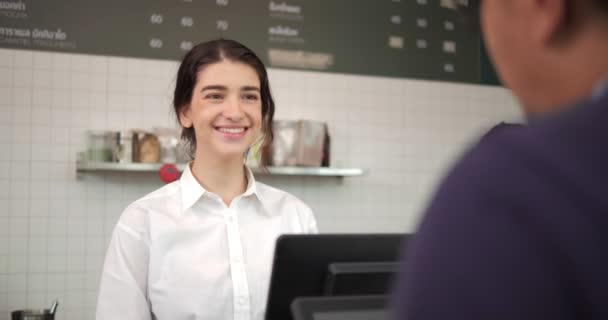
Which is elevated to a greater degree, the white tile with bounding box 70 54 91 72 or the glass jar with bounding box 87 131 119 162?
the white tile with bounding box 70 54 91 72

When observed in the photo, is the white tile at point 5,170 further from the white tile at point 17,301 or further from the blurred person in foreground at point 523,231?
the blurred person in foreground at point 523,231

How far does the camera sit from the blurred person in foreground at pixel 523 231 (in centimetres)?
41

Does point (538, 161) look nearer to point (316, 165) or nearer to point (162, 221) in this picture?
point (162, 221)

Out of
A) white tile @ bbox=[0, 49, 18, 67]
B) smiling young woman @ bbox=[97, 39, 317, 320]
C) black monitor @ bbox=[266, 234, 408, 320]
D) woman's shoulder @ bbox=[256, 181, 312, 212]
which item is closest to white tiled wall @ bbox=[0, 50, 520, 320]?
white tile @ bbox=[0, 49, 18, 67]

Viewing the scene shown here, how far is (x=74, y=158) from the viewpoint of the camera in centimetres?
370

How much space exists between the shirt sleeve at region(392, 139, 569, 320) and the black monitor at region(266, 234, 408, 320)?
1.72ft

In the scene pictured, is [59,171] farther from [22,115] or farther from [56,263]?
[56,263]

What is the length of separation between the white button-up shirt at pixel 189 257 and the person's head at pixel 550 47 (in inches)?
49.4

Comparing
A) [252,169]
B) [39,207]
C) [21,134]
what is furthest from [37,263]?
[252,169]

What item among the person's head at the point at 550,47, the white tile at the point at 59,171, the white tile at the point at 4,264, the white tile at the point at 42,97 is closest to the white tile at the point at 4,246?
the white tile at the point at 4,264

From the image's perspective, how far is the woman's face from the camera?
178 centimetres

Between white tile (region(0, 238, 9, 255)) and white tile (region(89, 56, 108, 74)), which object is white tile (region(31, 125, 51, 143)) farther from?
white tile (region(0, 238, 9, 255))

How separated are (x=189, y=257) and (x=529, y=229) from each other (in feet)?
4.53

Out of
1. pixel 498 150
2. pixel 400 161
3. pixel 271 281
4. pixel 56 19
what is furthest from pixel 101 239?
pixel 498 150
